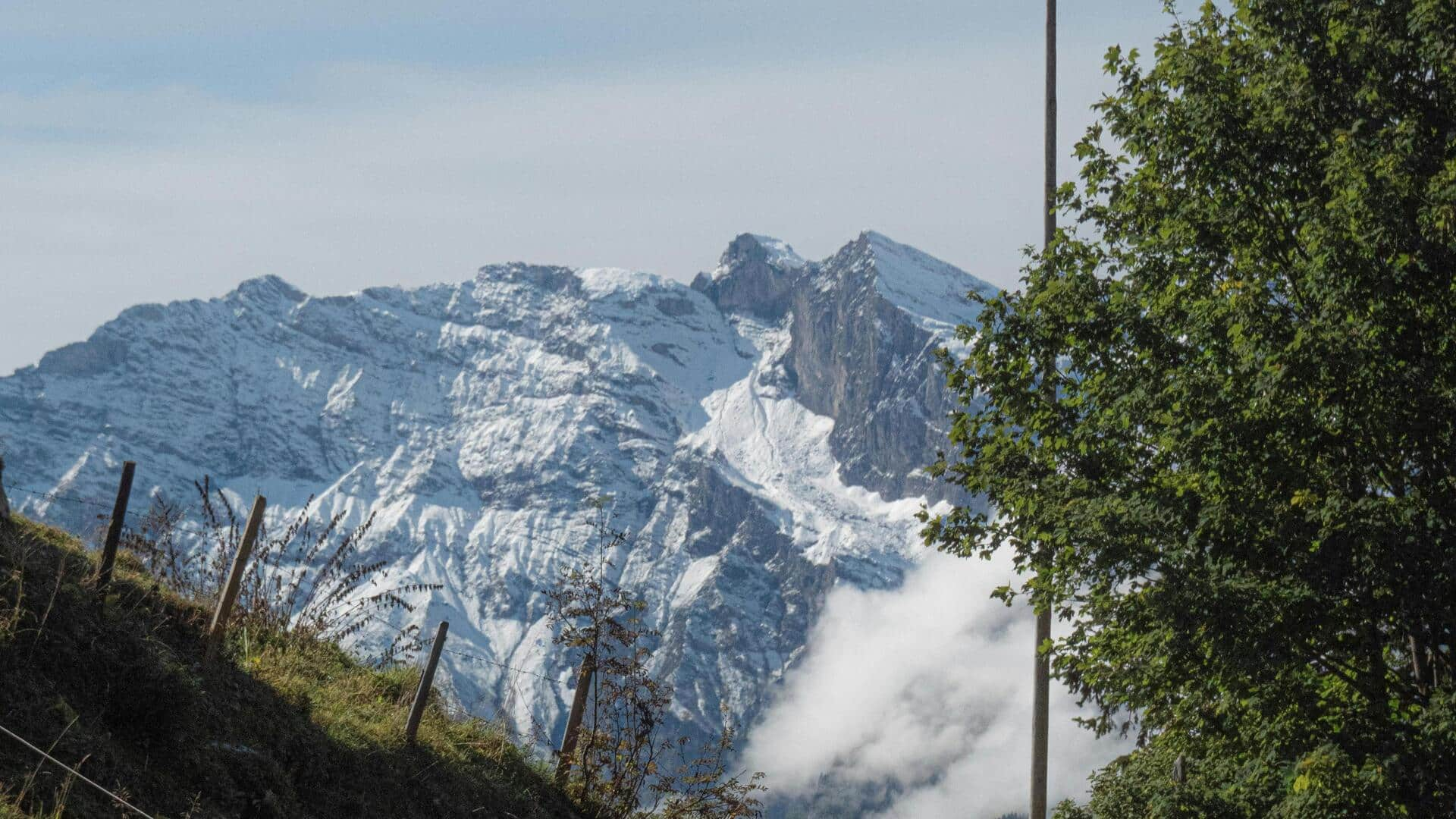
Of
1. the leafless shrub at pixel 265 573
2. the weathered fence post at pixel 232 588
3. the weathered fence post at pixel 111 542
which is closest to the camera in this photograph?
the weathered fence post at pixel 111 542

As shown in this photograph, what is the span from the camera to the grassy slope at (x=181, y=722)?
9789mm

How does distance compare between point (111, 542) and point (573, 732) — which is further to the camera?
point (573, 732)

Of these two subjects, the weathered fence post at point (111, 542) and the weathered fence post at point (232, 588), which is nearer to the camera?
the weathered fence post at point (111, 542)

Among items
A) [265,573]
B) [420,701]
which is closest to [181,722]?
[420,701]

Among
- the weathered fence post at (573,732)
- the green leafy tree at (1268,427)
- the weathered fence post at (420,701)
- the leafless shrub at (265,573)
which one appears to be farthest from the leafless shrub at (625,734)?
the green leafy tree at (1268,427)

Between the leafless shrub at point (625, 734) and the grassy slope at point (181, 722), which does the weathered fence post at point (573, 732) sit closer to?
the leafless shrub at point (625, 734)

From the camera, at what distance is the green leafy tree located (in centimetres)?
1239

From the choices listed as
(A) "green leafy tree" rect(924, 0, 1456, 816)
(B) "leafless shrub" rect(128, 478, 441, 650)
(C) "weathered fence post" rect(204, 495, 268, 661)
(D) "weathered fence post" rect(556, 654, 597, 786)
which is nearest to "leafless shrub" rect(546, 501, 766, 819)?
(D) "weathered fence post" rect(556, 654, 597, 786)

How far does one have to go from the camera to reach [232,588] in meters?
12.9

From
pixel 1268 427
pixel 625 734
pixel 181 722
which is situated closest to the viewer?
pixel 181 722

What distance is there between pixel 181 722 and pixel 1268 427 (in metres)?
9.61

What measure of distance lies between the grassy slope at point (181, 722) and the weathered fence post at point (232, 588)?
18cm

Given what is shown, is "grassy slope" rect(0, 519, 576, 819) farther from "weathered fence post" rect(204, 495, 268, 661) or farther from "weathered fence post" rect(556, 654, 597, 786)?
"weathered fence post" rect(556, 654, 597, 786)

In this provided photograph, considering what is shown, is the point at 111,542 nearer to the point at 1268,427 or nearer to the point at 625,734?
the point at 625,734
